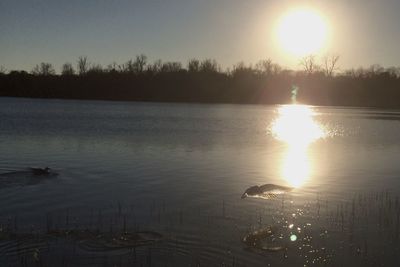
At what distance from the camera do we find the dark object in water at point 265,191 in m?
15.0

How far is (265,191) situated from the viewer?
15.6 m

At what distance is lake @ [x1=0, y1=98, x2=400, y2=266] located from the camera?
9.71 metres

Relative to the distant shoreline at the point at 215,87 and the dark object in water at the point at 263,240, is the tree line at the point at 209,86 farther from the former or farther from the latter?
the dark object in water at the point at 263,240

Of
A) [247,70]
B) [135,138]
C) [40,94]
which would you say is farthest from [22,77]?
[135,138]

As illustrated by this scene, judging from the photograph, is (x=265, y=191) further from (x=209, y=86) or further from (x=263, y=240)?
(x=209, y=86)

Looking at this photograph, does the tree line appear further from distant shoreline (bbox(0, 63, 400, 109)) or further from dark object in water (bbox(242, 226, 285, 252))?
dark object in water (bbox(242, 226, 285, 252))

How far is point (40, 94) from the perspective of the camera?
122562 millimetres

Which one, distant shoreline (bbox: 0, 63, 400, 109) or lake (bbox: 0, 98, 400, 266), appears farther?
distant shoreline (bbox: 0, 63, 400, 109)

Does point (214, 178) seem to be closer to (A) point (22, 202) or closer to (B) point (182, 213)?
(B) point (182, 213)

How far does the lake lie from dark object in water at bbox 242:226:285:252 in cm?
2

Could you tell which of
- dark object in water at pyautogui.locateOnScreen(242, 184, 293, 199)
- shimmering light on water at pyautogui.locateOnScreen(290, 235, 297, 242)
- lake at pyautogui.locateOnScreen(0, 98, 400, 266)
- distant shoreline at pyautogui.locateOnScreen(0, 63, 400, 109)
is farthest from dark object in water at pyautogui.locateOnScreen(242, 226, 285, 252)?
distant shoreline at pyautogui.locateOnScreen(0, 63, 400, 109)

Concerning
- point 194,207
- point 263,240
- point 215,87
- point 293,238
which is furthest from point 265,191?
point 215,87

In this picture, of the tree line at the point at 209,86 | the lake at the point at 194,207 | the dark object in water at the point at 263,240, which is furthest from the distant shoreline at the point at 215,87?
the dark object in water at the point at 263,240

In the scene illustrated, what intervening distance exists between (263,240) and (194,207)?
3.27 metres
